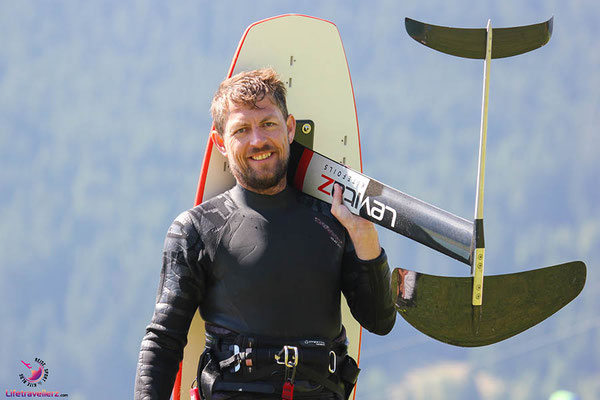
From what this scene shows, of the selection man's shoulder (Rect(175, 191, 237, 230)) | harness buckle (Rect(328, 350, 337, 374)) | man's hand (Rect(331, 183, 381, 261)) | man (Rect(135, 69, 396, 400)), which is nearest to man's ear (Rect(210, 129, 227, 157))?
man (Rect(135, 69, 396, 400))

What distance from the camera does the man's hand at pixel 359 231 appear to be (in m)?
1.88

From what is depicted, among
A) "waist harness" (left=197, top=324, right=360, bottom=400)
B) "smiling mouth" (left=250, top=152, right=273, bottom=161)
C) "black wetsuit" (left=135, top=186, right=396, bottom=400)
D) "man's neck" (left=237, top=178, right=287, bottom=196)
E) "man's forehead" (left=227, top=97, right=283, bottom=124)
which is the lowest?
"waist harness" (left=197, top=324, right=360, bottom=400)

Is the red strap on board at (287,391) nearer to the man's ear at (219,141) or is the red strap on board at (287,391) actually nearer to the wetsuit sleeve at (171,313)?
the wetsuit sleeve at (171,313)

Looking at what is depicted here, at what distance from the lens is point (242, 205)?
1.93m

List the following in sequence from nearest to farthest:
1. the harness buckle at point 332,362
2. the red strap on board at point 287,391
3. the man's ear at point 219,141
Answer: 1. the red strap on board at point 287,391
2. the harness buckle at point 332,362
3. the man's ear at point 219,141

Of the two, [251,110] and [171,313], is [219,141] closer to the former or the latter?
[251,110]

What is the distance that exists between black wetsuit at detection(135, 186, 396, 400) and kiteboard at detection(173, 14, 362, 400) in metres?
0.24

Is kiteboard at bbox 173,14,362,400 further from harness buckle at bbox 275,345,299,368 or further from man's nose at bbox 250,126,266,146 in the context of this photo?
harness buckle at bbox 275,345,299,368

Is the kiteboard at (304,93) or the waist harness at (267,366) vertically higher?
the kiteboard at (304,93)

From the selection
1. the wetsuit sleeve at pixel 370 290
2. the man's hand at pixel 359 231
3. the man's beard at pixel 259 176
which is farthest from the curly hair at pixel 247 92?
the wetsuit sleeve at pixel 370 290

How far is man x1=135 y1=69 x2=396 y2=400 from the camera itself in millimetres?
1787

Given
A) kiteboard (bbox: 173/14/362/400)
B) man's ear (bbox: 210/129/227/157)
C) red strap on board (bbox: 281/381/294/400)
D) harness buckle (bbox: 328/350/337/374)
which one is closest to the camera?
red strap on board (bbox: 281/381/294/400)

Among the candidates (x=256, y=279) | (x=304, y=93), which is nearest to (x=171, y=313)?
(x=256, y=279)

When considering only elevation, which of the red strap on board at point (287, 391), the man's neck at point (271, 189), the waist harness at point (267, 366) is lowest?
the red strap on board at point (287, 391)
